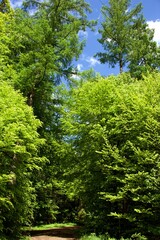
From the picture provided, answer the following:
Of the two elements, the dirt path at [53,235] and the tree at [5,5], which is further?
the tree at [5,5]

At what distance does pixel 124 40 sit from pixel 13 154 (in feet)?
58.8

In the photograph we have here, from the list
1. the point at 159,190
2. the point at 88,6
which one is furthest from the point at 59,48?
the point at 159,190

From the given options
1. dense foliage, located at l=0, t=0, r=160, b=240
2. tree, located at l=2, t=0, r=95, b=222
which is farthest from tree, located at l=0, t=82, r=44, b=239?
tree, located at l=2, t=0, r=95, b=222

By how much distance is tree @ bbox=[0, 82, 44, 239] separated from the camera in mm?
10881

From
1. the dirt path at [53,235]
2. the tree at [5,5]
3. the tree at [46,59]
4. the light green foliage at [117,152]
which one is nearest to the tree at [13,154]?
the dirt path at [53,235]

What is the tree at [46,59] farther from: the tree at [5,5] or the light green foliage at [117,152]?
the tree at [5,5]

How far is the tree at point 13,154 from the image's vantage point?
1088cm

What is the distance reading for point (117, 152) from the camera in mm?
14383

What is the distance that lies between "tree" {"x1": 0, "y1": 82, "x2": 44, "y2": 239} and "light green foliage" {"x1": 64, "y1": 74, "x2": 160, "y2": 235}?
11.4ft

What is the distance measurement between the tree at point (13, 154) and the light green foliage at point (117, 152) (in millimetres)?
3484

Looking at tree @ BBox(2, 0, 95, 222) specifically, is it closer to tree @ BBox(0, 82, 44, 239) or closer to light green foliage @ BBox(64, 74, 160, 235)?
light green foliage @ BBox(64, 74, 160, 235)

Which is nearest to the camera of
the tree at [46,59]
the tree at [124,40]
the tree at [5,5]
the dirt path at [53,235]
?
the dirt path at [53,235]

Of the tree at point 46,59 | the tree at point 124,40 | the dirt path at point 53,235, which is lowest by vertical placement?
the dirt path at point 53,235

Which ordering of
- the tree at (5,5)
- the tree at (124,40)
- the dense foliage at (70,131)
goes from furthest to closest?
the tree at (124,40), the tree at (5,5), the dense foliage at (70,131)
